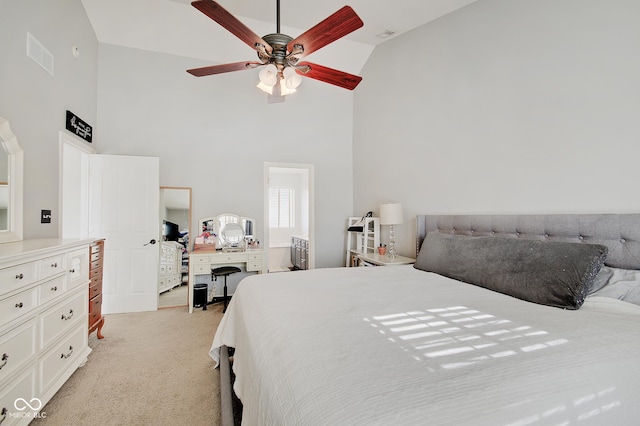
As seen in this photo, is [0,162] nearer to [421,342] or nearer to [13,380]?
[13,380]

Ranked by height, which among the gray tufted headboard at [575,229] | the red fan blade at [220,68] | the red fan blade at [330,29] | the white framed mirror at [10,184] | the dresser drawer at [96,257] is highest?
the red fan blade at [220,68]

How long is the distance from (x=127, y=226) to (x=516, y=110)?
4354 millimetres

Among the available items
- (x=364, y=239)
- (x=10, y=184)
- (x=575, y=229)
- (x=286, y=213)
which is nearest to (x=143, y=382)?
(x=10, y=184)

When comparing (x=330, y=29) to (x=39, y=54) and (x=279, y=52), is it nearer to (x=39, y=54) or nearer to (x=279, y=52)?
(x=279, y=52)

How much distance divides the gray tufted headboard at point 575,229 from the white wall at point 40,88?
373 cm

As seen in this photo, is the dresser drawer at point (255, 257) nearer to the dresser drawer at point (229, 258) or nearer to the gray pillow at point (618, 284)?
the dresser drawer at point (229, 258)

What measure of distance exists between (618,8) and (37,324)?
402 centimetres

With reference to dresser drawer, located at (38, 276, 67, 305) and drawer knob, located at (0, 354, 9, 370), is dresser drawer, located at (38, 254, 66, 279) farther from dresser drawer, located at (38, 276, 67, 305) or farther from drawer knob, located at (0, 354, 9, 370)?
drawer knob, located at (0, 354, 9, 370)

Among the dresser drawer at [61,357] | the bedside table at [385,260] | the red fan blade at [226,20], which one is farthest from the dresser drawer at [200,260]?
the red fan blade at [226,20]

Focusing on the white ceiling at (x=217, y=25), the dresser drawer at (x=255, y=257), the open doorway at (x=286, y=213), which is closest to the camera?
the white ceiling at (x=217, y=25)

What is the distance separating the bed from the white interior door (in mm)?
2092

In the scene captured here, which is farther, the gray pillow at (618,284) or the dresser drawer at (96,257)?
the dresser drawer at (96,257)

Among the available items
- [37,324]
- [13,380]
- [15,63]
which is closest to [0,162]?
[15,63]
